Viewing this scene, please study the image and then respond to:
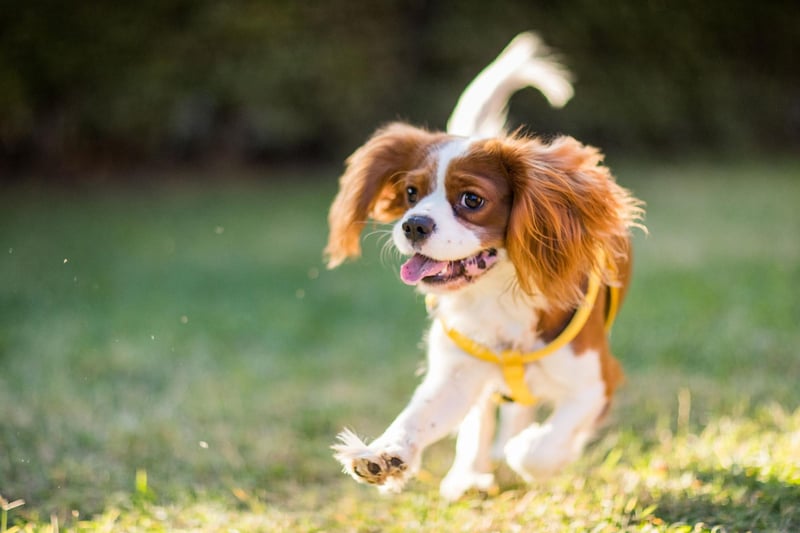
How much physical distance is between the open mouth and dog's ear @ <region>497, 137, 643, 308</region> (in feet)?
A: 0.34

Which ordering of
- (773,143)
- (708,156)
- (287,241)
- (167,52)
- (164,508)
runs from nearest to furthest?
(164,508) → (287,241) → (167,52) → (708,156) → (773,143)

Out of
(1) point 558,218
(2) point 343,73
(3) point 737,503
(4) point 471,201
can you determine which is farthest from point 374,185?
(2) point 343,73

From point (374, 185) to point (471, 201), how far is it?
534 mm

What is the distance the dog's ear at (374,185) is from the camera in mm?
3105

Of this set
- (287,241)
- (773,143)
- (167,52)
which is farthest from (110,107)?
(773,143)

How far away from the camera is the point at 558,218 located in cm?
265

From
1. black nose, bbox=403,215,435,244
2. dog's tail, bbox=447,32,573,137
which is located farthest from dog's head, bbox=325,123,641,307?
dog's tail, bbox=447,32,573,137

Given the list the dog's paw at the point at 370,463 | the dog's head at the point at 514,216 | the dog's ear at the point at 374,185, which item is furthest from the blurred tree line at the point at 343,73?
the dog's paw at the point at 370,463

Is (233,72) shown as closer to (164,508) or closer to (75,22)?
(75,22)

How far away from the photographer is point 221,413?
4012 mm

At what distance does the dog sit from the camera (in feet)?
8.66

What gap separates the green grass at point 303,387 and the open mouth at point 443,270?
2.49 feet

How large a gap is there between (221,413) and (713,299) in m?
3.08

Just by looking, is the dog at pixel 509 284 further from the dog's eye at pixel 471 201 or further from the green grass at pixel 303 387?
the green grass at pixel 303 387
